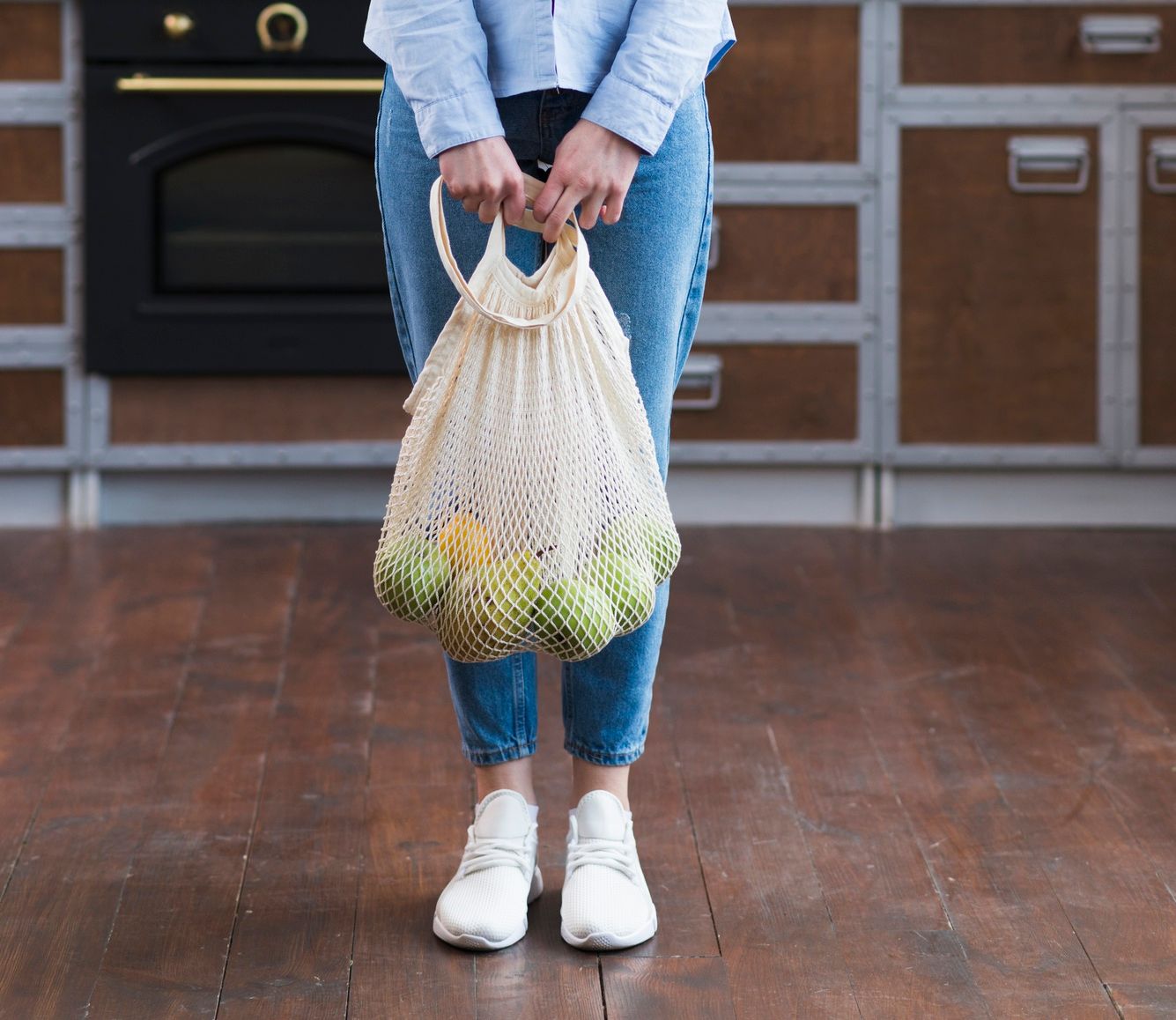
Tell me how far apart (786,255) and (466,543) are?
1.83m

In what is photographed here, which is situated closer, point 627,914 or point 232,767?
point 627,914

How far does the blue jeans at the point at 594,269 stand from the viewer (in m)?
1.25

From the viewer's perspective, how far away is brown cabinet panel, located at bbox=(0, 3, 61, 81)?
2826mm

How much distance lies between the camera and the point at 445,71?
3.86 feet

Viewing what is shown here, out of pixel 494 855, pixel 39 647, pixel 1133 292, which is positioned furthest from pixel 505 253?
pixel 1133 292

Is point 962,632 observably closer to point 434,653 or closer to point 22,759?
point 434,653

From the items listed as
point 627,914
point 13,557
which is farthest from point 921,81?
point 627,914

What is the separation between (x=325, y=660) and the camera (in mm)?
2160

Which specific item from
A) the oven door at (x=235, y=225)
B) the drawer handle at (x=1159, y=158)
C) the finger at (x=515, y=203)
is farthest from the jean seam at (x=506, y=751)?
the drawer handle at (x=1159, y=158)

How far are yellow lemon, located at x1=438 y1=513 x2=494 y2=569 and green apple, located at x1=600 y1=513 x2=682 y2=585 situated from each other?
91 millimetres

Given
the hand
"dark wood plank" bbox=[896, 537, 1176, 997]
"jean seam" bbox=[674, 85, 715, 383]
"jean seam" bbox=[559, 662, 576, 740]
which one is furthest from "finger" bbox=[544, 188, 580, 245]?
"dark wood plank" bbox=[896, 537, 1176, 997]

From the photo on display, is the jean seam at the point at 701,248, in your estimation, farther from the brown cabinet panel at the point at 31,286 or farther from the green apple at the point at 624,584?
the brown cabinet panel at the point at 31,286

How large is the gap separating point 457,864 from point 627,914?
0.23m

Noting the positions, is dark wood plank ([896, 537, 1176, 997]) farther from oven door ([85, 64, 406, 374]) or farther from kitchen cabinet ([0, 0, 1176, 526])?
oven door ([85, 64, 406, 374])
